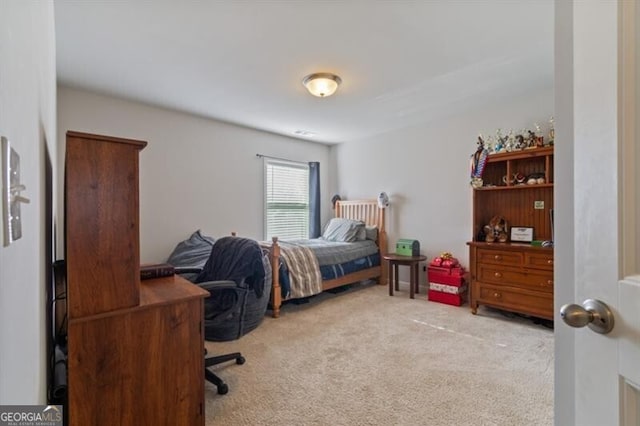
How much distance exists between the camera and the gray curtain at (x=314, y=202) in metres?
5.29

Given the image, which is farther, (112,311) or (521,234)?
(521,234)

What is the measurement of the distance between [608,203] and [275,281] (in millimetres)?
2994

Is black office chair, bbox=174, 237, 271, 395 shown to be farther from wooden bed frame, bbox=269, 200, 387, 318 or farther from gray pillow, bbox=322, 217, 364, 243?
gray pillow, bbox=322, 217, 364, 243

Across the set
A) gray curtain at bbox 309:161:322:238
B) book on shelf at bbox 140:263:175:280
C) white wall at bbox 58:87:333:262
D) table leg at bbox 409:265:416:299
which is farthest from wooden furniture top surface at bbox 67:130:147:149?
gray curtain at bbox 309:161:322:238

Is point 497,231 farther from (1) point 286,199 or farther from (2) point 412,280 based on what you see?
(1) point 286,199

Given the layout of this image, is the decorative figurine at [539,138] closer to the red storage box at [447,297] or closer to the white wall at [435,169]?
the white wall at [435,169]

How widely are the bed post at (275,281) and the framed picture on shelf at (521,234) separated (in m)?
2.58

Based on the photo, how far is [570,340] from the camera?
0.90m

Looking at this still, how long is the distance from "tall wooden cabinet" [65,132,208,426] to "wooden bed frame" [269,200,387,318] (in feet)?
6.29

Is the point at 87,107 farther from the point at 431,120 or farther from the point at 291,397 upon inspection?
the point at 431,120

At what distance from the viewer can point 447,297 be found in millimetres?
3721

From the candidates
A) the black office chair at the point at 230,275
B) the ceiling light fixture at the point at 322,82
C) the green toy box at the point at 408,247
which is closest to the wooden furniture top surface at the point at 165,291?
the black office chair at the point at 230,275

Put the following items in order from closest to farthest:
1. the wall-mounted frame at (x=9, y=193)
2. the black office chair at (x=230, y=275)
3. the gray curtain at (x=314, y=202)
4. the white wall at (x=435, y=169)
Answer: the wall-mounted frame at (x=9, y=193) < the black office chair at (x=230, y=275) < the white wall at (x=435, y=169) < the gray curtain at (x=314, y=202)

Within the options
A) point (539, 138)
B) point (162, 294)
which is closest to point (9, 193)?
point (162, 294)
